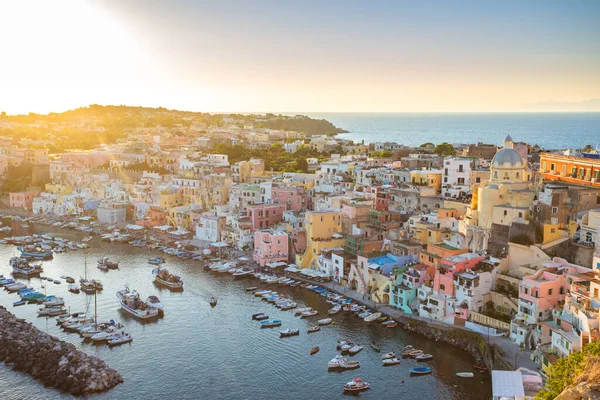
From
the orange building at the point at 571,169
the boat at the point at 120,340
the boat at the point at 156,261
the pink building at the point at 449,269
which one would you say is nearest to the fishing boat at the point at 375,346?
the pink building at the point at 449,269

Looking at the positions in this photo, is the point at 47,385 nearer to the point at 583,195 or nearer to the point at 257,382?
the point at 257,382

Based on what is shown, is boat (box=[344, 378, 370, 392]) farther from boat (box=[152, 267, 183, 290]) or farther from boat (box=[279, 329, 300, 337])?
boat (box=[152, 267, 183, 290])

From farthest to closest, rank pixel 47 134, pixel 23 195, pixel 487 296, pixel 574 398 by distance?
pixel 47 134, pixel 23 195, pixel 487 296, pixel 574 398

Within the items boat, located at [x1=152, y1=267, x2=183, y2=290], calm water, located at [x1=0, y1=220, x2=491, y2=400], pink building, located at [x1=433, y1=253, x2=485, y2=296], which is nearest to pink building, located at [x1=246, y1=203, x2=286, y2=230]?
calm water, located at [x1=0, y1=220, x2=491, y2=400]

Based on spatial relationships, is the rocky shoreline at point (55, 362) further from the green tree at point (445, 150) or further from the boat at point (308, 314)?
the green tree at point (445, 150)

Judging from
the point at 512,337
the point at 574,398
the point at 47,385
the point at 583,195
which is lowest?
the point at 47,385

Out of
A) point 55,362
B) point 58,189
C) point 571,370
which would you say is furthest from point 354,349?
point 58,189

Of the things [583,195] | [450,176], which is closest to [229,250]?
[450,176]
